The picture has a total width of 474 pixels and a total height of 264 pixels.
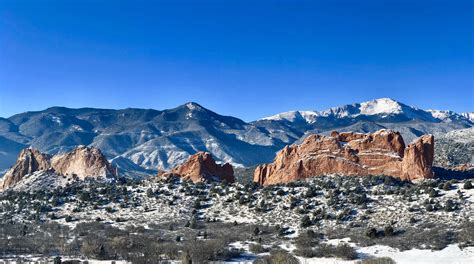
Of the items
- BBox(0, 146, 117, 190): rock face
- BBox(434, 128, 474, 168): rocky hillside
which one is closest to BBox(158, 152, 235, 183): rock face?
BBox(0, 146, 117, 190): rock face

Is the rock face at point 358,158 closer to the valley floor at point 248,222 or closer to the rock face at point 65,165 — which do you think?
the valley floor at point 248,222

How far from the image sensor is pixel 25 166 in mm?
100000

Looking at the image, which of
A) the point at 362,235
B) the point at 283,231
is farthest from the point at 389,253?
the point at 283,231

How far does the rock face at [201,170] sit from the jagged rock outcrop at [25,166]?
33.7m

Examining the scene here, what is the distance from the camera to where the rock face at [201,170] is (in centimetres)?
7585

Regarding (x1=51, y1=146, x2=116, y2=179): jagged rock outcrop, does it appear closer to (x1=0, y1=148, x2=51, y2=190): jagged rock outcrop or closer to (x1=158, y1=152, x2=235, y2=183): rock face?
(x1=0, y1=148, x2=51, y2=190): jagged rock outcrop

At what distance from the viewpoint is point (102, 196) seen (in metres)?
65.6

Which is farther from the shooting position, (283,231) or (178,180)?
(178,180)

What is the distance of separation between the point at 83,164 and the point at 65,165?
5.77m

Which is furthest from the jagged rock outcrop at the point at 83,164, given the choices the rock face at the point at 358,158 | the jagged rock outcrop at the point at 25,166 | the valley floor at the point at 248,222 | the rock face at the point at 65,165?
the rock face at the point at 358,158

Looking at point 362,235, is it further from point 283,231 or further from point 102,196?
point 102,196

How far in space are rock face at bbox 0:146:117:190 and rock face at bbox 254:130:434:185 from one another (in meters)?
34.7

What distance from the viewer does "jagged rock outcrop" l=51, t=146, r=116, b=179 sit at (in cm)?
9488

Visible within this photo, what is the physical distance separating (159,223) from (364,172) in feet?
105
